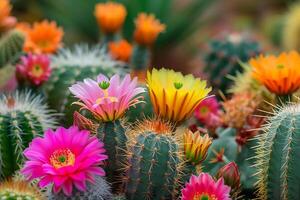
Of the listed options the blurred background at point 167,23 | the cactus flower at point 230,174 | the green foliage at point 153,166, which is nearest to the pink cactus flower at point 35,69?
the green foliage at point 153,166

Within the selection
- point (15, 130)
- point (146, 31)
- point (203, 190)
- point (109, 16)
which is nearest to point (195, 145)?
point (203, 190)

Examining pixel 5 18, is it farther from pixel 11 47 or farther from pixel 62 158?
pixel 62 158

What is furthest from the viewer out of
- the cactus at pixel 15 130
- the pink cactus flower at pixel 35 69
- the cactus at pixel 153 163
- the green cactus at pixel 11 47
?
the green cactus at pixel 11 47

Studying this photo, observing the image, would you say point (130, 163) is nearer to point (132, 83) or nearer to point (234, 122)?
point (132, 83)

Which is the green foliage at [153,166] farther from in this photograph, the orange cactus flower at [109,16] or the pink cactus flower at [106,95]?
the orange cactus flower at [109,16]

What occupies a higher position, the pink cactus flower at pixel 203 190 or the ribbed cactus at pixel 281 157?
the ribbed cactus at pixel 281 157

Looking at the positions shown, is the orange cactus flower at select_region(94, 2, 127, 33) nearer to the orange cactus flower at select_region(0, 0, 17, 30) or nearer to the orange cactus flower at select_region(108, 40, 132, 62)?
the orange cactus flower at select_region(108, 40, 132, 62)


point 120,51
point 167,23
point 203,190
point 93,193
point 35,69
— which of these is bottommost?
point 93,193
